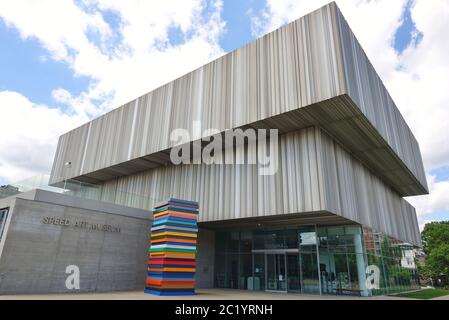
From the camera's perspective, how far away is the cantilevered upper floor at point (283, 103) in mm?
16797

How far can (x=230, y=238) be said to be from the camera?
81.6ft

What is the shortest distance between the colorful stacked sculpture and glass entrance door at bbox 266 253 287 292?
684cm

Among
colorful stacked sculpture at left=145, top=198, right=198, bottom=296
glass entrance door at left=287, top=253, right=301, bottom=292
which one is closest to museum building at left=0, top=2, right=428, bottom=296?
glass entrance door at left=287, top=253, right=301, bottom=292

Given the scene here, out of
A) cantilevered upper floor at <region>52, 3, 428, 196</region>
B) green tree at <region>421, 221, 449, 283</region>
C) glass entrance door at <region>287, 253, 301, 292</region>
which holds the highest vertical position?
cantilevered upper floor at <region>52, 3, 428, 196</region>

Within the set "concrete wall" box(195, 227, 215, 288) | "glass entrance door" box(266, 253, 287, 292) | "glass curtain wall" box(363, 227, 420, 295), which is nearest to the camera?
"glass curtain wall" box(363, 227, 420, 295)

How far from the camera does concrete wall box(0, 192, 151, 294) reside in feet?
47.2

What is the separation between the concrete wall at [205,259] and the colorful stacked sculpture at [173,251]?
21.4 ft

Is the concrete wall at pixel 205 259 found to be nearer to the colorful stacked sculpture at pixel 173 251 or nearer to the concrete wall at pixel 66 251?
the concrete wall at pixel 66 251

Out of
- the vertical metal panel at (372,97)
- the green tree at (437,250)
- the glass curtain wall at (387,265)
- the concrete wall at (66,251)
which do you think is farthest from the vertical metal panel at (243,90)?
the green tree at (437,250)

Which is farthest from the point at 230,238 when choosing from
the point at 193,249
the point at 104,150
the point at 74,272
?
the point at 104,150

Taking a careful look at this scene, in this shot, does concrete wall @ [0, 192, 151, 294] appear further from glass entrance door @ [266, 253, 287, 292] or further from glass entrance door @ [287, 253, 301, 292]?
glass entrance door @ [287, 253, 301, 292]

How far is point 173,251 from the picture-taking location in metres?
16.9
